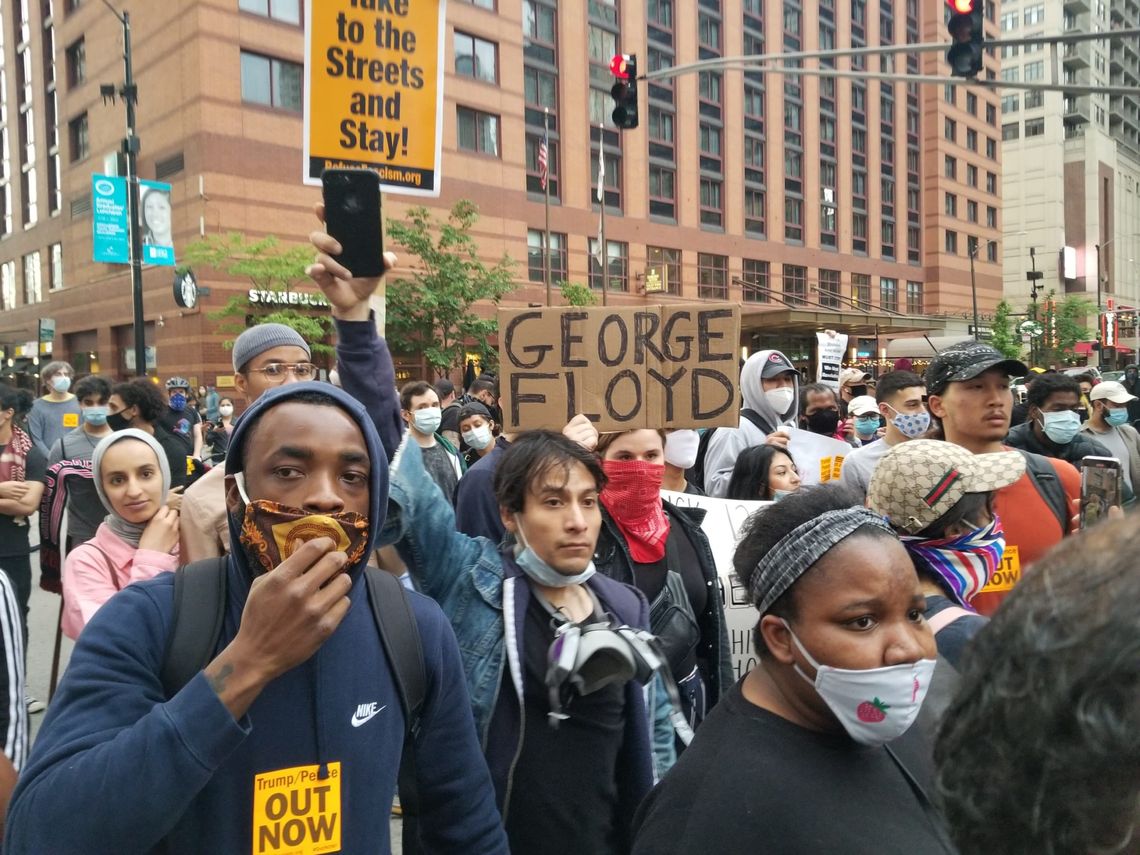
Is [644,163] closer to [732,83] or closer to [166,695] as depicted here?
[732,83]

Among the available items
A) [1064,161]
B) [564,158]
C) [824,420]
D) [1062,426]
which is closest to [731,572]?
[824,420]

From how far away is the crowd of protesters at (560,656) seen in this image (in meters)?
0.83

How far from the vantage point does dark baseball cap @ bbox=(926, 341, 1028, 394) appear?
12.0 ft

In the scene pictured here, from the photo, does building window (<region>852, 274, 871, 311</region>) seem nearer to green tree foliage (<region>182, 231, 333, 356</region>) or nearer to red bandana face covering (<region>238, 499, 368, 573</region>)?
green tree foliage (<region>182, 231, 333, 356</region>)

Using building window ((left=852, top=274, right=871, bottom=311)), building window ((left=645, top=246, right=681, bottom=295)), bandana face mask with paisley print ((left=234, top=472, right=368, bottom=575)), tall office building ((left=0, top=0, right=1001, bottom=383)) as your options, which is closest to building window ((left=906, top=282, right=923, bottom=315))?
tall office building ((left=0, top=0, right=1001, bottom=383))

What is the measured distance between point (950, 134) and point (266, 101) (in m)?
49.6

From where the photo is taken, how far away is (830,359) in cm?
780

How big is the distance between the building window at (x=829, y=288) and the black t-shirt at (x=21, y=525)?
157 feet

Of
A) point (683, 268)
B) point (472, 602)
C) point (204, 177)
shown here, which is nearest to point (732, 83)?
point (683, 268)

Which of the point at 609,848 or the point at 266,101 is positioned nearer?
the point at 609,848

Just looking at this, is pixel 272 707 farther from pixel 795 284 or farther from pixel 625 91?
pixel 795 284

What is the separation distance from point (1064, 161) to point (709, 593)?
322ft

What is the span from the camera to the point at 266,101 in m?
28.2

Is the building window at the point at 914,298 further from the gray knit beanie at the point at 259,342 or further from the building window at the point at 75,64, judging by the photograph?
the gray knit beanie at the point at 259,342
